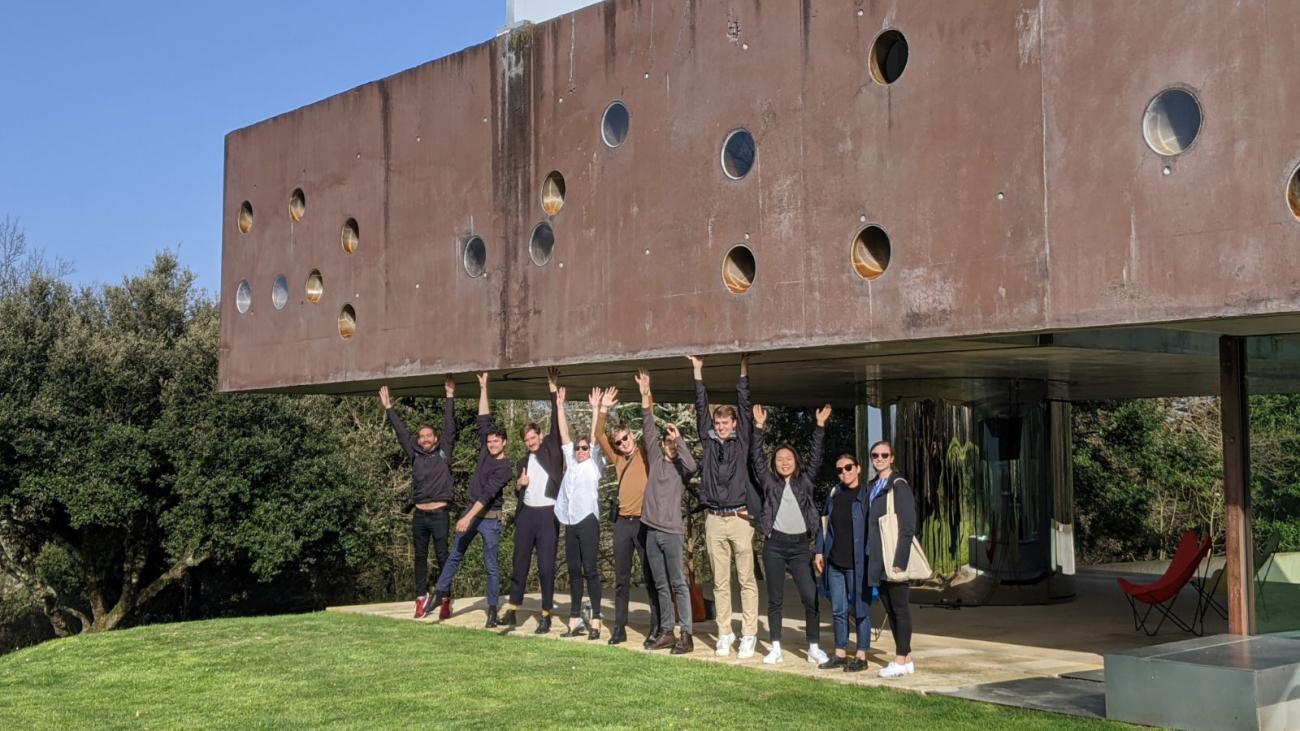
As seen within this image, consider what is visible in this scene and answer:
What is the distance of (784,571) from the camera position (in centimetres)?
1046

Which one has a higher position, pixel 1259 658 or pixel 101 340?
pixel 101 340

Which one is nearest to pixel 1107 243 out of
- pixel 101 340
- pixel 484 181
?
pixel 484 181

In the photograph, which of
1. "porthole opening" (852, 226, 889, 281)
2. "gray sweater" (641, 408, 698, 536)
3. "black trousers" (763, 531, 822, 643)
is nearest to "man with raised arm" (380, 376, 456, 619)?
"gray sweater" (641, 408, 698, 536)

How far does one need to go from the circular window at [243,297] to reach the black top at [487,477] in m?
4.65

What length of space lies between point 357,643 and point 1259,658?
24.4ft

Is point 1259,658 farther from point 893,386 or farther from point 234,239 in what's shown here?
point 234,239

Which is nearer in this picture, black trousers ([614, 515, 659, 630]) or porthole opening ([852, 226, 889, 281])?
porthole opening ([852, 226, 889, 281])

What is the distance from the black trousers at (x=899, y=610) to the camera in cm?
973

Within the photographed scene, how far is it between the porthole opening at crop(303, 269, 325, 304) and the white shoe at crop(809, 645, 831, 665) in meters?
7.45

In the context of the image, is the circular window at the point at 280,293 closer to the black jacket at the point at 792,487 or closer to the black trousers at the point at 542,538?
the black trousers at the point at 542,538

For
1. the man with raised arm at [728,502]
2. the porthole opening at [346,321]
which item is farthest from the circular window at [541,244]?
the porthole opening at [346,321]

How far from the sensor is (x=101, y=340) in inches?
987

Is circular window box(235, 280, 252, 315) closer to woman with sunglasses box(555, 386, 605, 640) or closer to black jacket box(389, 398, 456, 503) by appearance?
black jacket box(389, 398, 456, 503)

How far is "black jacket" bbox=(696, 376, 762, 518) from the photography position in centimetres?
1079
